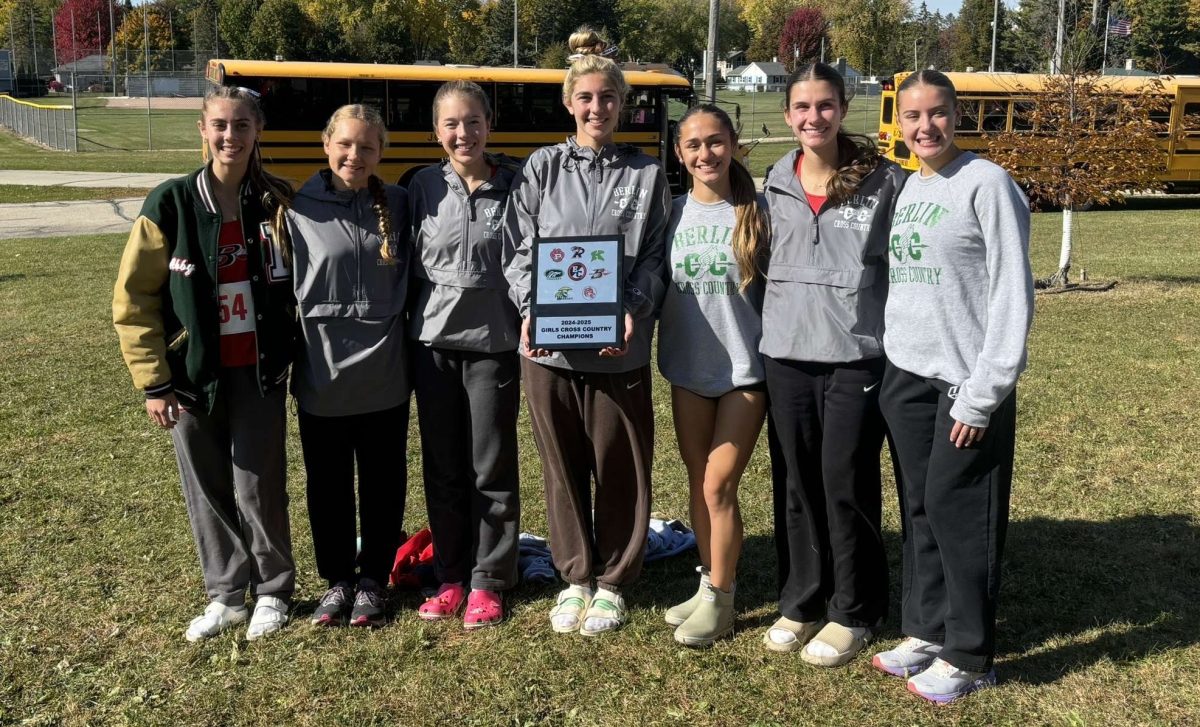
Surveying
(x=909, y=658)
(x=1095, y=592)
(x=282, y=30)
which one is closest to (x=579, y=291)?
(x=909, y=658)

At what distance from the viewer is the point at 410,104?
2070 centimetres

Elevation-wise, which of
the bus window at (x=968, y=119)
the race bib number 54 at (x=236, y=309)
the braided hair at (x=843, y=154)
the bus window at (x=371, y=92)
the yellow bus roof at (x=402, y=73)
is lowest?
the race bib number 54 at (x=236, y=309)

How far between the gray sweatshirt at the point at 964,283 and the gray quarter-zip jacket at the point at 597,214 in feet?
2.74

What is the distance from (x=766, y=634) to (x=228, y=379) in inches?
85.7

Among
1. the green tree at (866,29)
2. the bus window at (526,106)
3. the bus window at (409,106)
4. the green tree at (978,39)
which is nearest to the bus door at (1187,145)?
the bus window at (526,106)

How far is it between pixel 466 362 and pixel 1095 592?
2.66 m

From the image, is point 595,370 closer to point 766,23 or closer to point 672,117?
point 672,117

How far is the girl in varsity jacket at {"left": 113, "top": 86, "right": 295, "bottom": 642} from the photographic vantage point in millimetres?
3740

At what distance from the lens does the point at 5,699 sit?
3633 millimetres

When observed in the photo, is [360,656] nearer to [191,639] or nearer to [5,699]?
[191,639]

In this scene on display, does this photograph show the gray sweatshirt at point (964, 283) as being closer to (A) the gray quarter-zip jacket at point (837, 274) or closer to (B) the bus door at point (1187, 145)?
(A) the gray quarter-zip jacket at point (837, 274)

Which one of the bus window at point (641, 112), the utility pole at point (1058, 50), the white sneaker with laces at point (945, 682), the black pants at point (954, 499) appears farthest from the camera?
the bus window at point (641, 112)

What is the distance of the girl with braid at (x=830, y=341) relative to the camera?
11.5ft

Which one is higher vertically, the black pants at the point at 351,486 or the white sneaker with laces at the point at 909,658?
the black pants at the point at 351,486
